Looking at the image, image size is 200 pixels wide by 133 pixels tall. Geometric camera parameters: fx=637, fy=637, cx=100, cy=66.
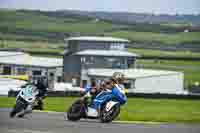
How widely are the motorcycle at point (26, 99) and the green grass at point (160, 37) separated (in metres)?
27.9

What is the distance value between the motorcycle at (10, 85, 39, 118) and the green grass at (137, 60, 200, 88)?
23154 mm

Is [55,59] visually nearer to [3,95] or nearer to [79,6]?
[79,6]

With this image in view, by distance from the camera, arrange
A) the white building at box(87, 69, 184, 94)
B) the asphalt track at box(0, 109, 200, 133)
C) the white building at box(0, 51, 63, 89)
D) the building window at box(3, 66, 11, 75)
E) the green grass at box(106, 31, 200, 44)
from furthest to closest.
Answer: the green grass at box(106, 31, 200, 44) < the white building at box(87, 69, 184, 94) < the building window at box(3, 66, 11, 75) < the white building at box(0, 51, 63, 89) < the asphalt track at box(0, 109, 200, 133)

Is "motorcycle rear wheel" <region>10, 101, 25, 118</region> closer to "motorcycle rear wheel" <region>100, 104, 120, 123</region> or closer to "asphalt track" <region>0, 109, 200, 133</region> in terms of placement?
"asphalt track" <region>0, 109, 200, 133</region>

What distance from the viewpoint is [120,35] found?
39.0 m

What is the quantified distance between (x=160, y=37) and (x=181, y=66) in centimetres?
524

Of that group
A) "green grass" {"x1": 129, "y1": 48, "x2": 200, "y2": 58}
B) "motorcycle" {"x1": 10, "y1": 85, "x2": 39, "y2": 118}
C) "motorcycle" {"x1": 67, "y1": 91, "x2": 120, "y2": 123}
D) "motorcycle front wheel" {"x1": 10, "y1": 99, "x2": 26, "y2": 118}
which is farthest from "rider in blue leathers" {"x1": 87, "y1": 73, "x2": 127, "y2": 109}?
"green grass" {"x1": 129, "y1": 48, "x2": 200, "y2": 58}

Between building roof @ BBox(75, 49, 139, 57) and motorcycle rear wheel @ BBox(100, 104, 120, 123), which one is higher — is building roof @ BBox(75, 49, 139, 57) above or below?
above

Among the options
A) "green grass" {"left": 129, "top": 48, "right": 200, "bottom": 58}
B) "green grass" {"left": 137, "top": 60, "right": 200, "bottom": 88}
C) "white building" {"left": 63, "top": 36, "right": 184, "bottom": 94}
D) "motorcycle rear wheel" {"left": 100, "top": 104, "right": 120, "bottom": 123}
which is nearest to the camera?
"motorcycle rear wheel" {"left": 100, "top": 104, "right": 120, "bottom": 123}

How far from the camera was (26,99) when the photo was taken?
376 inches

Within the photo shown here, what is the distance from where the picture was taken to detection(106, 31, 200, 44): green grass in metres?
38.5

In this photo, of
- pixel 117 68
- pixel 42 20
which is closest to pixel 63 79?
pixel 117 68

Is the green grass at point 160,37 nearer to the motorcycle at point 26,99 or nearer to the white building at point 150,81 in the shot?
the white building at point 150,81

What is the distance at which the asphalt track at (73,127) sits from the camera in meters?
7.80
